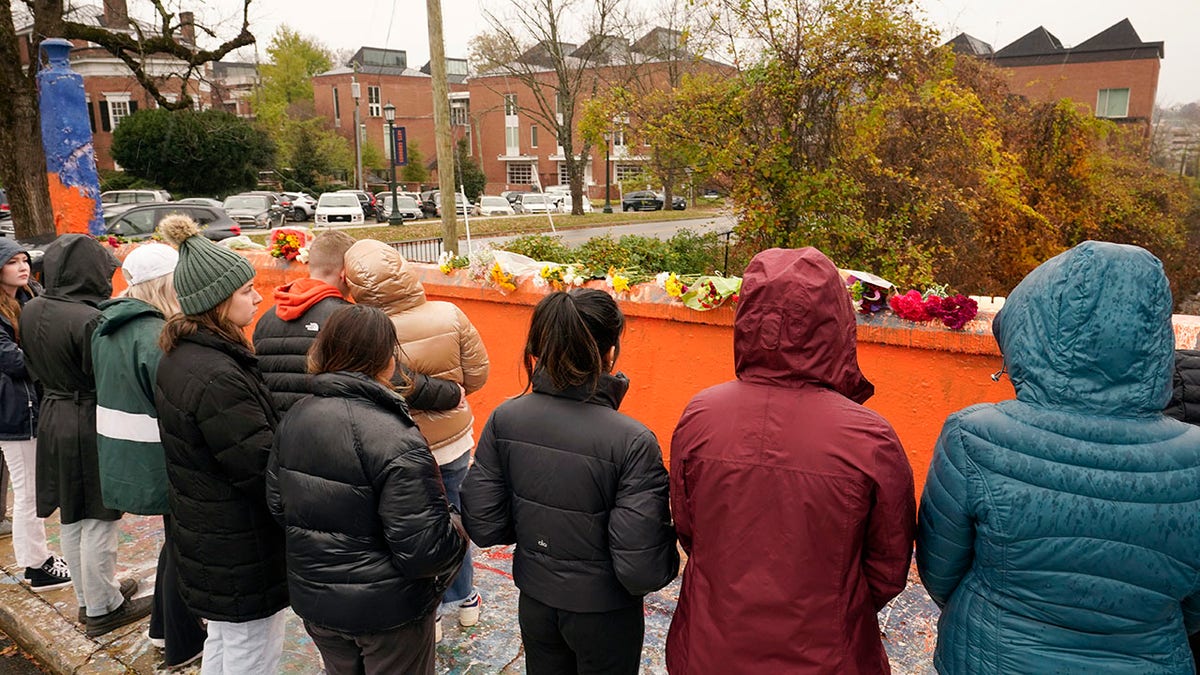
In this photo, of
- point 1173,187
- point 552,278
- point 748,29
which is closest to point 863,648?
point 552,278

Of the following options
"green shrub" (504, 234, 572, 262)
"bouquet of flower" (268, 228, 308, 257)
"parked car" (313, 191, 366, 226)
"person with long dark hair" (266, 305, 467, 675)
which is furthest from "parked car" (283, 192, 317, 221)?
"person with long dark hair" (266, 305, 467, 675)

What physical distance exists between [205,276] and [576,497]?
62.7 inches

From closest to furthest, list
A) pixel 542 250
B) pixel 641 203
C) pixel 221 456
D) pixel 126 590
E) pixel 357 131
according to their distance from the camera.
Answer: pixel 221 456 → pixel 126 590 → pixel 542 250 → pixel 357 131 → pixel 641 203

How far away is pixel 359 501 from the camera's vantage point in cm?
227

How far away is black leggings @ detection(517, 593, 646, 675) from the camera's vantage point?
231 centimetres

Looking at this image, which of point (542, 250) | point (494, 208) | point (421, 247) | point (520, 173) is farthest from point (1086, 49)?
point (542, 250)

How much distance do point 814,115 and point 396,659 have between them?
8180 mm

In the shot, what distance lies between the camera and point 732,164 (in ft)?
30.5

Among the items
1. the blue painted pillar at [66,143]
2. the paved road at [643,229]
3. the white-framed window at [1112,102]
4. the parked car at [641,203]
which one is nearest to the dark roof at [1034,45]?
the white-framed window at [1112,102]

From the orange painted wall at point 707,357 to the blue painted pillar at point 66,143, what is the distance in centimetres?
732

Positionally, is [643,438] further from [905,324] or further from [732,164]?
[732,164]

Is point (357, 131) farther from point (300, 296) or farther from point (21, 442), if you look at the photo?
point (300, 296)

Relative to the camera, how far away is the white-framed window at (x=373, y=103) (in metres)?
64.2

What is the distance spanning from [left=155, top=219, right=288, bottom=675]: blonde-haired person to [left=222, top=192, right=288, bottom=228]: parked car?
28.7 metres
